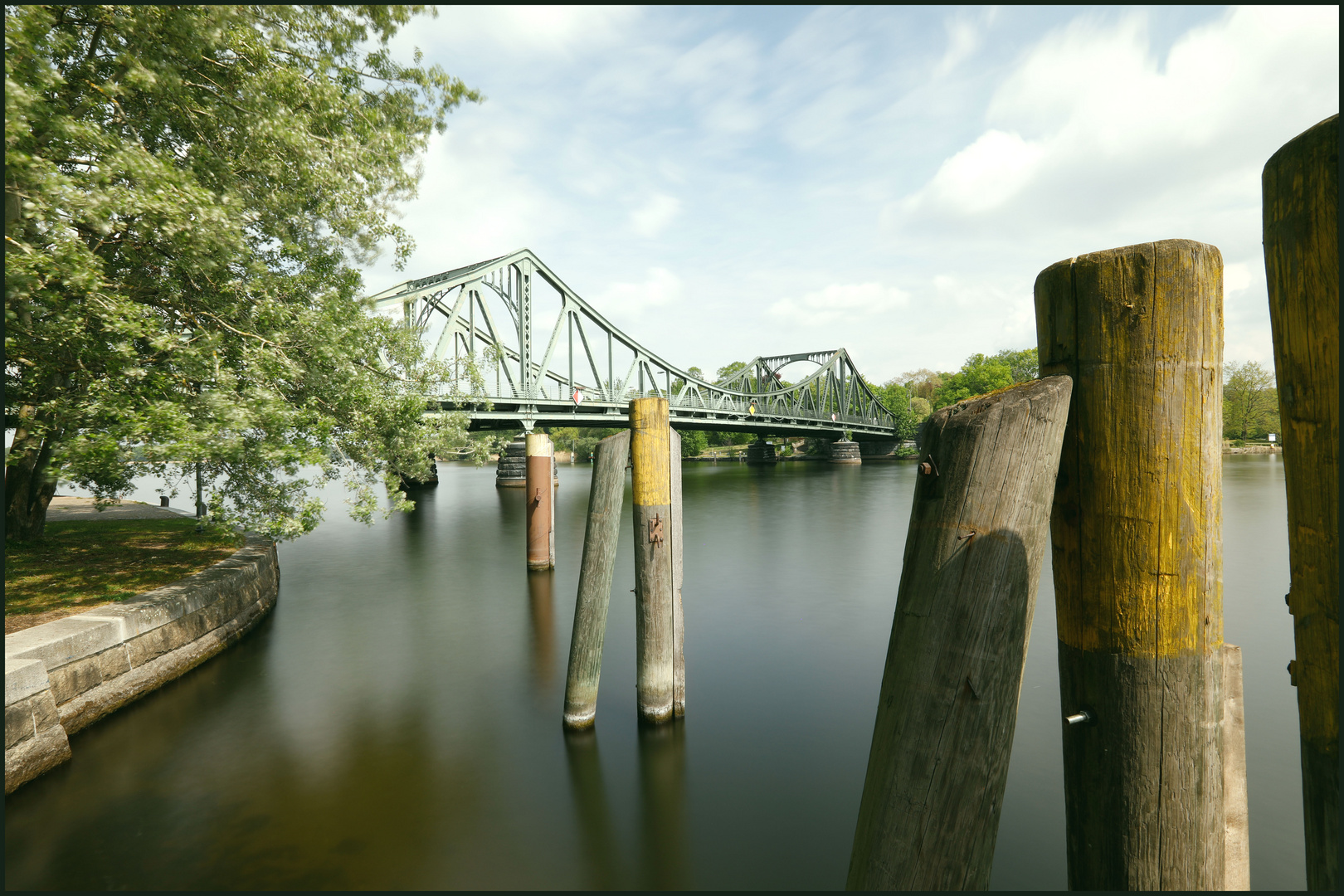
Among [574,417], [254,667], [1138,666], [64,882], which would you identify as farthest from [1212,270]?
[574,417]

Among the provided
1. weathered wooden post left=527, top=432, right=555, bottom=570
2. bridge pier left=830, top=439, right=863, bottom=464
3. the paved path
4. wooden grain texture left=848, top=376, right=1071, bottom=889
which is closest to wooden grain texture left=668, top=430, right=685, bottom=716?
wooden grain texture left=848, top=376, right=1071, bottom=889

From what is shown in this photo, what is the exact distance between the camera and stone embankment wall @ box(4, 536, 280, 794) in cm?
433

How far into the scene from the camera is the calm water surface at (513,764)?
3.80m

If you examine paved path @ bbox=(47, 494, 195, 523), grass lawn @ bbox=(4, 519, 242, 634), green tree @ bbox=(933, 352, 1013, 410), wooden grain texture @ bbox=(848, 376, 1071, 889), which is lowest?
grass lawn @ bbox=(4, 519, 242, 634)

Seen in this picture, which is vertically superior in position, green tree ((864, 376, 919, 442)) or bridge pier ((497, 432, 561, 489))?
green tree ((864, 376, 919, 442))

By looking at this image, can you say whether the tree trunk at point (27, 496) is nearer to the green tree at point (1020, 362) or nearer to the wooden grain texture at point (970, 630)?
the wooden grain texture at point (970, 630)

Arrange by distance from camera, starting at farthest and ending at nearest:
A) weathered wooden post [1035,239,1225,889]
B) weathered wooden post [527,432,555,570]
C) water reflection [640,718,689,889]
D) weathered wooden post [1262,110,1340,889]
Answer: weathered wooden post [527,432,555,570] → water reflection [640,718,689,889] → weathered wooden post [1035,239,1225,889] → weathered wooden post [1262,110,1340,889]

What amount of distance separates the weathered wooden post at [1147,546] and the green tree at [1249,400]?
6882cm

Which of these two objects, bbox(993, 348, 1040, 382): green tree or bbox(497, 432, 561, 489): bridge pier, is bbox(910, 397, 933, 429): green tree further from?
bbox(497, 432, 561, 489): bridge pier

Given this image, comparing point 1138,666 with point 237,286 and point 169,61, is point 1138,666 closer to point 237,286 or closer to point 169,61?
point 237,286

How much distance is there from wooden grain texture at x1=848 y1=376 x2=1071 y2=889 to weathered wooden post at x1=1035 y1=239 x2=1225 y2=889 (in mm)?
130

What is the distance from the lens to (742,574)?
11930 mm

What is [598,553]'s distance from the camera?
15.7ft

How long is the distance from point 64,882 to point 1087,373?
587 cm
